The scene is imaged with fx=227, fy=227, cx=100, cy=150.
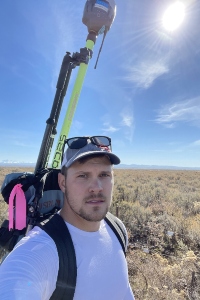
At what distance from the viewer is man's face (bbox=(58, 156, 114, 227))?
1.62 meters

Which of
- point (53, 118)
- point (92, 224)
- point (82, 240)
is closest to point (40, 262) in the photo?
point (82, 240)

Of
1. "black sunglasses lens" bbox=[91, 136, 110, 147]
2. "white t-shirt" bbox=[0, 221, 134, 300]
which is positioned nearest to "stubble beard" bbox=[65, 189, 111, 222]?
"white t-shirt" bbox=[0, 221, 134, 300]

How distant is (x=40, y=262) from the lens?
119cm

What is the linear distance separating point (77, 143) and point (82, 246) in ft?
2.49

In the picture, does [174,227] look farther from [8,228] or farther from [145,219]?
[8,228]

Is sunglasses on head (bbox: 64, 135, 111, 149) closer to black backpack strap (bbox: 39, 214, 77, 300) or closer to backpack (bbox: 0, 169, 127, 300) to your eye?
backpack (bbox: 0, 169, 127, 300)

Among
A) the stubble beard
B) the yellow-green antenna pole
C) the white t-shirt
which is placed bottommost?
the white t-shirt

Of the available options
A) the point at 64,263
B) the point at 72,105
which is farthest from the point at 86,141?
the point at 72,105

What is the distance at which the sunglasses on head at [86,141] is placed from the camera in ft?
5.90

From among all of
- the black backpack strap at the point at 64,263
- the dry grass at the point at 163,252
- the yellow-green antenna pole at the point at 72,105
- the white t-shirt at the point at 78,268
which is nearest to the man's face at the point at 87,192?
the white t-shirt at the point at 78,268

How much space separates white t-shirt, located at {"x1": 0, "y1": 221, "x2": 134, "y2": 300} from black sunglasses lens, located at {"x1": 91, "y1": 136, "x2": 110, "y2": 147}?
0.66 metres

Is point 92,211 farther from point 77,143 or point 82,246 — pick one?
point 77,143

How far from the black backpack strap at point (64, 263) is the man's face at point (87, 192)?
219mm

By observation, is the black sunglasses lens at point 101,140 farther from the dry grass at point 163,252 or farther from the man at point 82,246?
the dry grass at point 163,252
